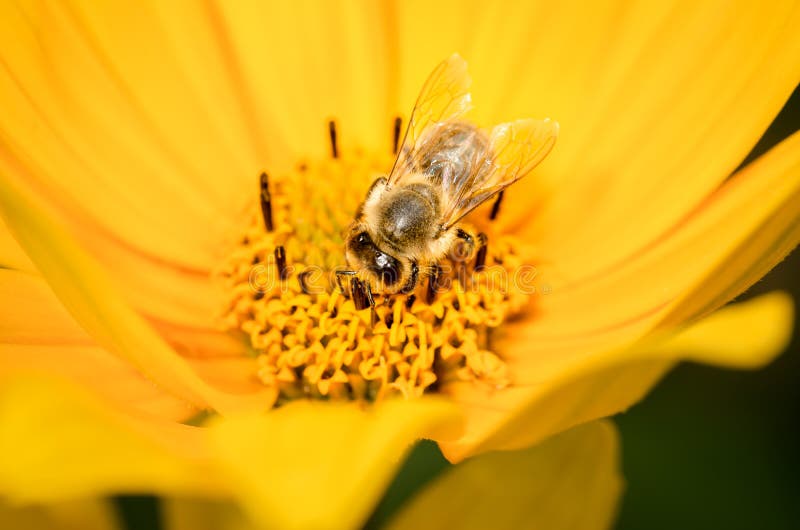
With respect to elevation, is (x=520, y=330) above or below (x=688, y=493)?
above

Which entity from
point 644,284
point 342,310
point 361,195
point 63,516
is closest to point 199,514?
point 63,516

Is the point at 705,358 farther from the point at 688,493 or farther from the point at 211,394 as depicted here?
the point at 688,493

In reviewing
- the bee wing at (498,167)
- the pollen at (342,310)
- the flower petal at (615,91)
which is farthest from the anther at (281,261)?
the flower petal at (615,91)

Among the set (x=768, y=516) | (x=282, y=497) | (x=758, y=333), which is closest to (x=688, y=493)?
(x=768, y=516)

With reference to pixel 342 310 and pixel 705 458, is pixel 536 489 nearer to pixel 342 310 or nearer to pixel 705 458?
pixel 342 310

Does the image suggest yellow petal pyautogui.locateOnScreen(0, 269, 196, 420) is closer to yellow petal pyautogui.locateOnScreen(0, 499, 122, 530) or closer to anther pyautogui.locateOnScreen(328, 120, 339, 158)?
yellow petal pyautogui.locateOnScreen(0, 499, 122, 530)

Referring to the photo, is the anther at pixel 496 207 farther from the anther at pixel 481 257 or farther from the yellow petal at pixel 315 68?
the yellow petal at pixel 315 68
